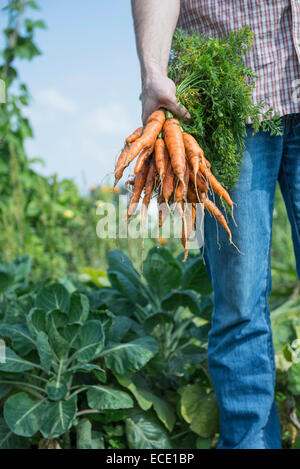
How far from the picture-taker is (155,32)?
4.56ft

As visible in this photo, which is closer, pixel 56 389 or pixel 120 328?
pixel 56 389

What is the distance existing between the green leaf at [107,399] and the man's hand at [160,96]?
107cm

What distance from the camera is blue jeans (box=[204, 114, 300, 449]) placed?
1525 mm

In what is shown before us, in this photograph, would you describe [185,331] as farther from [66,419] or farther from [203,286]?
[66,419]

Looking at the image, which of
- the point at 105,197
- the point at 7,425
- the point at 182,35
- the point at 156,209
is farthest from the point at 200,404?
the point at 105,197

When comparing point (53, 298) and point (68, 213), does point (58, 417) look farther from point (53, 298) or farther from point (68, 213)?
point (68, 213)

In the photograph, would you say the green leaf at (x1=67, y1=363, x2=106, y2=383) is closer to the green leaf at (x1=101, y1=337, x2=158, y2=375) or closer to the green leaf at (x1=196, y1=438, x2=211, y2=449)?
the green leaf at (x1=101, y1=337, x2=158, y2=375)

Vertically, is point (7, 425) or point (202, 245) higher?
point (202, 245)

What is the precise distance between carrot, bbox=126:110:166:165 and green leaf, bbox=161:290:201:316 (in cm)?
93

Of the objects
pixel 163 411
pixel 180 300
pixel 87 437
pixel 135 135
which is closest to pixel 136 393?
pixel 163 411

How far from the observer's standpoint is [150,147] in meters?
1.38

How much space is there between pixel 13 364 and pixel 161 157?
1.04 meters

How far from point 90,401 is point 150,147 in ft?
3.37

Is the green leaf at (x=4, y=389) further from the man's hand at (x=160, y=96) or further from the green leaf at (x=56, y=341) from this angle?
the man's hand at (x=160, y=96)
